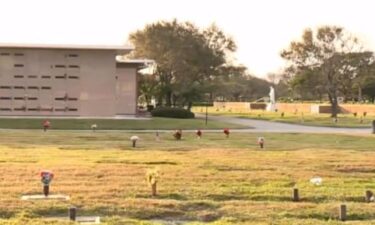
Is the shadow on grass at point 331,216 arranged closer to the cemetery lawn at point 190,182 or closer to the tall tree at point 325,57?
the cemetery lawn at point 190,182

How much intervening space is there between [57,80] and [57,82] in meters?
0.13

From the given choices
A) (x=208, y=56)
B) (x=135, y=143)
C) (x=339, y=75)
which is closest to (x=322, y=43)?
(x=339, y=75)

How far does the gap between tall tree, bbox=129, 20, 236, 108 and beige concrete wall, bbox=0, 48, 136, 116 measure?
46.0 feet

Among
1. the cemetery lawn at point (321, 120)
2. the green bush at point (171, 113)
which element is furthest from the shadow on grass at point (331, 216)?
the green bush at point (171, 113)

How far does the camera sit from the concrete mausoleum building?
46.3 meters

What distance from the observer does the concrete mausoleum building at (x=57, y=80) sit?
46344 mm

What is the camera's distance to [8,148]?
23.2 meters

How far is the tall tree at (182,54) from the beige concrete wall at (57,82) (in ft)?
46.0

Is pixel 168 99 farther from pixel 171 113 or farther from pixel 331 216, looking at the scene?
pixel 331 216

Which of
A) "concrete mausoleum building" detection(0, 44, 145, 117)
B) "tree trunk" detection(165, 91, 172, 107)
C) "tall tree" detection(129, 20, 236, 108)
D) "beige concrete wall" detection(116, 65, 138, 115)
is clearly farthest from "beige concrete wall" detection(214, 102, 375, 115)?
"concrete mausoleum building" detection(0, 44, 145, 117)

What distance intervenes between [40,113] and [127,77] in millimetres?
11290

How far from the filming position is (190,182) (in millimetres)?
14508

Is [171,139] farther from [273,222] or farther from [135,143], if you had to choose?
[273,222]

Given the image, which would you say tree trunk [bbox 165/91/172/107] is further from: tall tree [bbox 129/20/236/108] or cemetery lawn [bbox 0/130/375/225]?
cemetery lawn [bbox 0/130/375/225]
